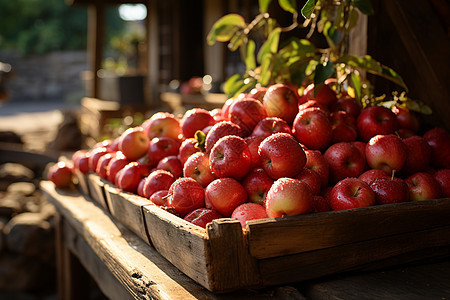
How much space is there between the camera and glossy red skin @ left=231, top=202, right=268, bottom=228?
1410mm

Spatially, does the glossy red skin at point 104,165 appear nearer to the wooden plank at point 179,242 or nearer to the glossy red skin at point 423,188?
the wooden plank at point 179,242

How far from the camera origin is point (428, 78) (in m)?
2.08

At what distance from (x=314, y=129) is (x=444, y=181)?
1.48ft

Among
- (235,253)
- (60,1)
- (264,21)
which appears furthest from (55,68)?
(235,253)

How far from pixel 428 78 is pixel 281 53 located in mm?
637

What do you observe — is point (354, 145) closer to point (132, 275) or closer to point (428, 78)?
point (428, 78)

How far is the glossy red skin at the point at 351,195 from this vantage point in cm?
141

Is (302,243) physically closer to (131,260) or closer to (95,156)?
(131,260)

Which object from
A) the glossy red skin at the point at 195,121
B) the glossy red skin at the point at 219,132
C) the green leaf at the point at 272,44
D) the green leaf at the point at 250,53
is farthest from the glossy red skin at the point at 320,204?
the green leaf at the point at 250,53

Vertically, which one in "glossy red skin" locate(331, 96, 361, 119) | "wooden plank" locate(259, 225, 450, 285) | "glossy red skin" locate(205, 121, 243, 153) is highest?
"glossy red skin" locate(331, 96, 361, 119)

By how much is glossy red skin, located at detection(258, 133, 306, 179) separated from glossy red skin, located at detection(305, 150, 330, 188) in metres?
0.10

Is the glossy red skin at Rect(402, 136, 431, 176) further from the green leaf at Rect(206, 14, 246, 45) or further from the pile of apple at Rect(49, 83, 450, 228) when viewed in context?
the green leaf at Rect(206, 14, 246, 45)

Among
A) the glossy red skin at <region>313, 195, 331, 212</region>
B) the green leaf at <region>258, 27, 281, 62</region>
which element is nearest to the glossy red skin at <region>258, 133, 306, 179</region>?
the glossy red skin at <region>313, 195, 331, 212</region>

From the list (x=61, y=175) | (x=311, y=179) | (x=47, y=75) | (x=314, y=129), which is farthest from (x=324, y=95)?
(x=47, y=75)
